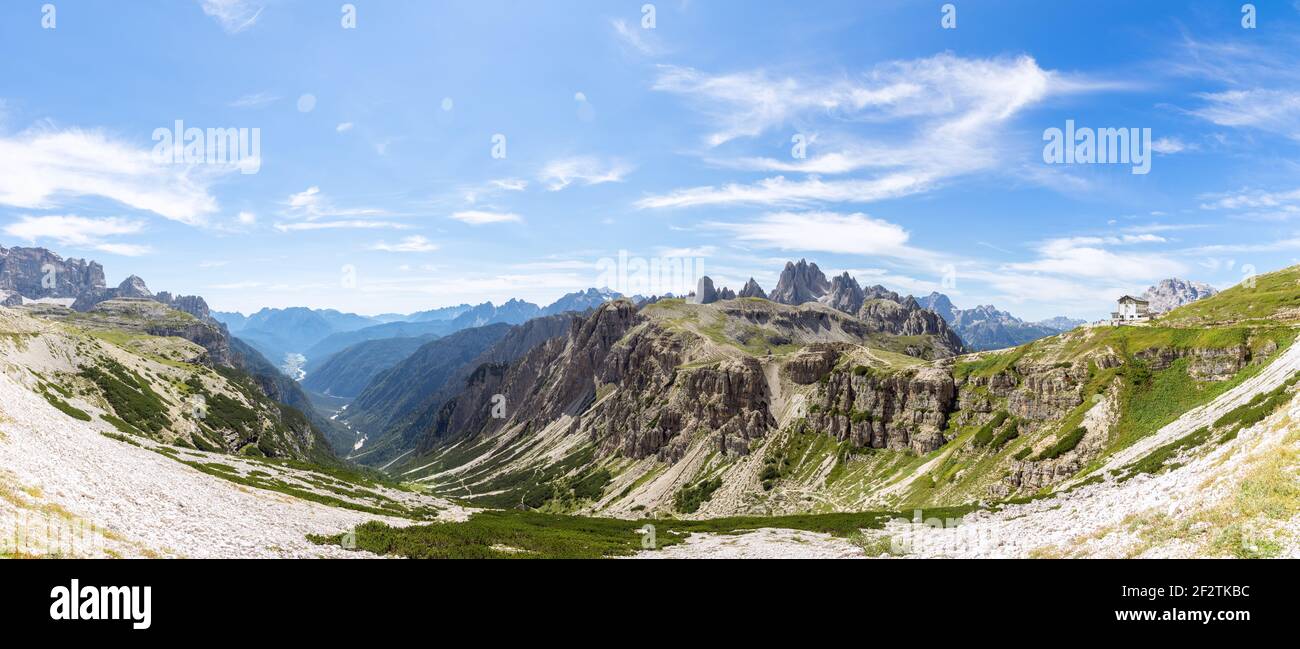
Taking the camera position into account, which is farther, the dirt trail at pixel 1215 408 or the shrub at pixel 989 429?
the shrub at pixel 989 429

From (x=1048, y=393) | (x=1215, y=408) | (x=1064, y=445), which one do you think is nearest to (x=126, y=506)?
(x=1215, y=408)

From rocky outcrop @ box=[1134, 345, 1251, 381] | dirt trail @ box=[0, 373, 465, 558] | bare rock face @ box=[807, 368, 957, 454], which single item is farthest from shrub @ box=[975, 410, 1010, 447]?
dirt trail @ box=[0, 373, 465, 558]

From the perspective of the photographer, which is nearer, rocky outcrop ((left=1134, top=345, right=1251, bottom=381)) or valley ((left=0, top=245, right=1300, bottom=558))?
valley ((left=0, top=245, right=1300, bottom=558))

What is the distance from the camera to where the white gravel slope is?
2784cm

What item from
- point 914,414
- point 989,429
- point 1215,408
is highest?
point 1215,408

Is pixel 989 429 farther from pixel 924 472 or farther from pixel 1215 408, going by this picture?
pixel 1215 408

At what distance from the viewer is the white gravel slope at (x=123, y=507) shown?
2784 centimetres

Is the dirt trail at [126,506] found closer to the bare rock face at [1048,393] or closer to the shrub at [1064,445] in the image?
the shrub at [1064,445]

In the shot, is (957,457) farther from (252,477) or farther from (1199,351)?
(252,477)

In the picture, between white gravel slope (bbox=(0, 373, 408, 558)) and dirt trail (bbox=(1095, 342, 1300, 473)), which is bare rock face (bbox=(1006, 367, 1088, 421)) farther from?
white gravel slope (bbox=(0, 373, 408, 558))

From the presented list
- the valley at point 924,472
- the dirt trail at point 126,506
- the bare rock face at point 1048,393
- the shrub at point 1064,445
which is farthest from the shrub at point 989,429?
the dirt trail at point 126,506

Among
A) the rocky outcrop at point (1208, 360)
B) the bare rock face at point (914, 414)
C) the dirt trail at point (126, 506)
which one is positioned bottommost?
the bare rock face at point (914, 414)

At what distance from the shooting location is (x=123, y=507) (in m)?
37.8
